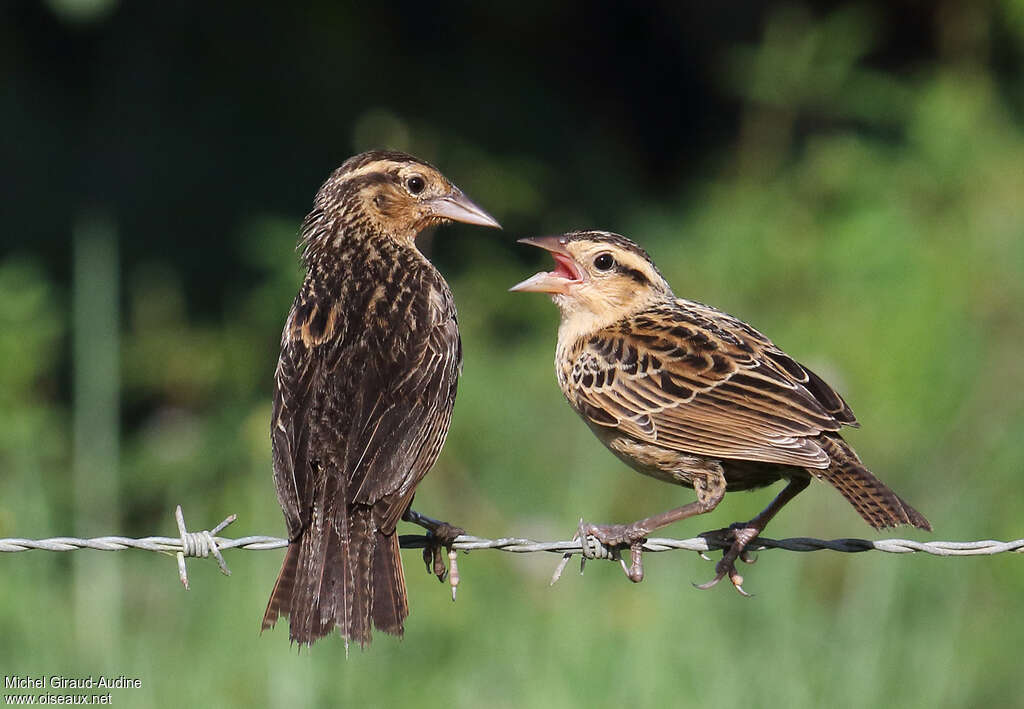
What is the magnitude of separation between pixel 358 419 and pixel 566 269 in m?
1.38

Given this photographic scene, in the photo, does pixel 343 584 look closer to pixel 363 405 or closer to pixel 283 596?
pixel 283 596

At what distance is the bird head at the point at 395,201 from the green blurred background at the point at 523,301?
186cm

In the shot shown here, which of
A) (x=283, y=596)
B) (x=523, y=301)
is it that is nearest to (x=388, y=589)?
(x=283, y=596)

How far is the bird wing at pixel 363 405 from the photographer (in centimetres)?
501

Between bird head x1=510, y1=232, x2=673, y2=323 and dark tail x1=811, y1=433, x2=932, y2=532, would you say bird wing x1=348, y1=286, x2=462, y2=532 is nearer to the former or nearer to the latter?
bird head x1=510, y1=232, x2=673, y2=323

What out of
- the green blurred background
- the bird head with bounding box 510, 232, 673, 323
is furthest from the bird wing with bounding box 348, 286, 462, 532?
the green blurred background

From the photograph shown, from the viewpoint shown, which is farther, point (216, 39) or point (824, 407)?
point (216, 39)

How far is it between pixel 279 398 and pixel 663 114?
32.7 ft

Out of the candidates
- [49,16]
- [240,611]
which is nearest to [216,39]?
[49,16]

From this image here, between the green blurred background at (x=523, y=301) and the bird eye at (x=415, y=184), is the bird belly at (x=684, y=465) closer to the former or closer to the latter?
the bird eye at (x=415, y=184)

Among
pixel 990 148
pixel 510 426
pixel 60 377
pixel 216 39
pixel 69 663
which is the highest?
pixel 216 39

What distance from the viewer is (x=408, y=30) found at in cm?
1305

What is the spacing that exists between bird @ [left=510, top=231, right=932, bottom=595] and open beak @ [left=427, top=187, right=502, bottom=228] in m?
0.28

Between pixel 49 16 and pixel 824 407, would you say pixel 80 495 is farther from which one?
pixel 49 16
